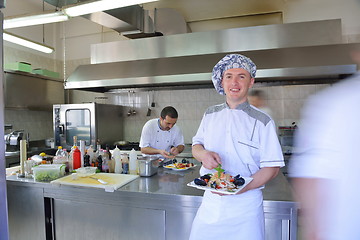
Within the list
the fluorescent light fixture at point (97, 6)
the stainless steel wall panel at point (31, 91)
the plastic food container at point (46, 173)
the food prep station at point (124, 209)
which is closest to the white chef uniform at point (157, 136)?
the food prep station at point (124, 209)

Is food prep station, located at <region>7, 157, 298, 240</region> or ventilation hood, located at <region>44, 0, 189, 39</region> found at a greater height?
ventilation hood, located at <region>44, 0, 189, 39</region>

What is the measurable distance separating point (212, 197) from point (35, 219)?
1.71 metres

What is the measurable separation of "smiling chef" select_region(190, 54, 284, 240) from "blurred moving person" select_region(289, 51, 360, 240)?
0.35 meters

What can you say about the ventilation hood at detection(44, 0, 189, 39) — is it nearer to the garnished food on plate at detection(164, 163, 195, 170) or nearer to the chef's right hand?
the garnished food on plate at detection(164, 163, 195, 170)

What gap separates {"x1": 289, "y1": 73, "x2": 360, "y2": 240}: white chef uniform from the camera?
90 cm

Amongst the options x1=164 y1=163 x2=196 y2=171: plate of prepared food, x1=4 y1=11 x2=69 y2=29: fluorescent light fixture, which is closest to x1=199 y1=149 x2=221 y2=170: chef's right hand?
x1=164 y1=163 x2=196 y2=171: plate of prepared food

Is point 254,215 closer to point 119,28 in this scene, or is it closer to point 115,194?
point 115,194

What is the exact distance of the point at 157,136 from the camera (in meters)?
3.22

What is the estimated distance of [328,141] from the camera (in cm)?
96

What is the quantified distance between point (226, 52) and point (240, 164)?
2.25m

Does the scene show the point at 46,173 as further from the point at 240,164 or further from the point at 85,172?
the point at 240,164

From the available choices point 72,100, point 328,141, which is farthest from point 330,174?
point 72,100

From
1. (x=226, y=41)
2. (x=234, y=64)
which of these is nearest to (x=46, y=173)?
(x=234, y=64)

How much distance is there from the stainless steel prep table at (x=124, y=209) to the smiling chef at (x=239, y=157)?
0.22 m
